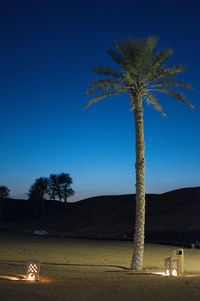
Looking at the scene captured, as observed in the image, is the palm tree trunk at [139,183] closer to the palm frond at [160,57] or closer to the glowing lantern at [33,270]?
the palm frond at [160,57]

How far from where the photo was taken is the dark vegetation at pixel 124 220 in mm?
51950

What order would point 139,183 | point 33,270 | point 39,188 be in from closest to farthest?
point 33,270 < point 139,183 < point 39,188

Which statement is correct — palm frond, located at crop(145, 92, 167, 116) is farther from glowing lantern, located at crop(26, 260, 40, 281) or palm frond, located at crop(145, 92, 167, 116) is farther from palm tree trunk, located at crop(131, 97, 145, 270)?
glowing lantern, located at crop(26, 260, 40, 281)

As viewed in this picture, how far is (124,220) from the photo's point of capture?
2776 inches

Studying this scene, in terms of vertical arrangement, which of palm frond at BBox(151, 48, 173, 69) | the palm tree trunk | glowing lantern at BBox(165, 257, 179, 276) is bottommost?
glowing lantern at BBox(165, 257, 179, 276)

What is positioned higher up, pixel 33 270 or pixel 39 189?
pixel 39 189

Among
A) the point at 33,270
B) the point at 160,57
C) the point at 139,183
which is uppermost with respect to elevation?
the point at 160,57

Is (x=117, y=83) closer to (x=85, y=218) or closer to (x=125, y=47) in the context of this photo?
(x=125, y=47)

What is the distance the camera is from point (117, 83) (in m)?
22.3

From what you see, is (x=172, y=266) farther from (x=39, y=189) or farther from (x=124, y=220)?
(x=39, y=189)

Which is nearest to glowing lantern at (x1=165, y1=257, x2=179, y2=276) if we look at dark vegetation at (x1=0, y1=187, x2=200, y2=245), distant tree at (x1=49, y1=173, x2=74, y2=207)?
dark vegetation at (x1=0, y1=187, x2=200, y2=245)

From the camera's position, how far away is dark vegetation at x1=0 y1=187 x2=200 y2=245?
170 ft

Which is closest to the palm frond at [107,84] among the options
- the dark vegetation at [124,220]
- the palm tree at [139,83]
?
the palm tree at [139,83]

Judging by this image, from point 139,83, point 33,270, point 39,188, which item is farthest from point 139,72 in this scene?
point 39,188
